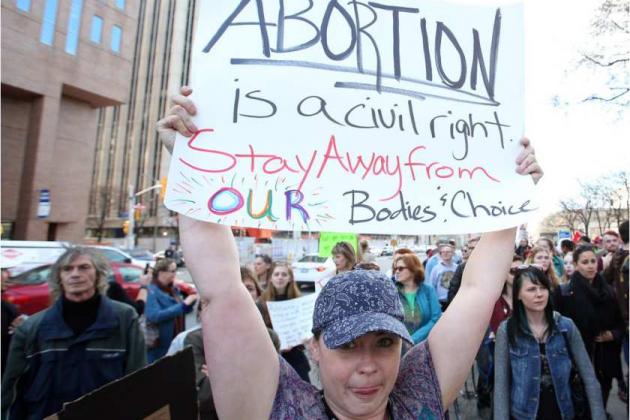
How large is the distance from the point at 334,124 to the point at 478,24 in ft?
2.58

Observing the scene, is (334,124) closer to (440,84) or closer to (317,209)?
(317,209)

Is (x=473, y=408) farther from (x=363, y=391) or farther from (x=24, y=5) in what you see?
(x=24, y=5)

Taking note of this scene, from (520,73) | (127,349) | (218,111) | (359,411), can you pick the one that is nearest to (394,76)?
(520,73)

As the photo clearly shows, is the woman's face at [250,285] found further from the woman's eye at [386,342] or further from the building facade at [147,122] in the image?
the building facade at [147,122]

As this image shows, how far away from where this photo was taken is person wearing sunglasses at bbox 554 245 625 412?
4.02m

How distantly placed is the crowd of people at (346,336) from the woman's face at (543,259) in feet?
0.08

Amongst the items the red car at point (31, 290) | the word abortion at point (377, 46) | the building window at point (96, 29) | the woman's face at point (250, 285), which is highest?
the building window at point (96, 29)

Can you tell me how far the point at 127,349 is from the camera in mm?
2791

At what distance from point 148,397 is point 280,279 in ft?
9.38

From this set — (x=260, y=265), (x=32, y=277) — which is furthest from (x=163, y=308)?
(x=32, y=277)

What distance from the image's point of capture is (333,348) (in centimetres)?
122

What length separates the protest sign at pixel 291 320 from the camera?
369cm

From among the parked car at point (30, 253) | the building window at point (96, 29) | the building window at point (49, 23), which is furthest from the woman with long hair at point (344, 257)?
the building window at point (96, 29)

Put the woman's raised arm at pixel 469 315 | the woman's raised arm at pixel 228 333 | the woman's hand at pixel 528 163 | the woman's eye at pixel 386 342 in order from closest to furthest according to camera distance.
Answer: the woman's raised arm at pixel 228 333 < the woman's eye at pixel 386 342 < the woman's raised arm at pixel 469 315 < the woman's hand at pixel 528 163
